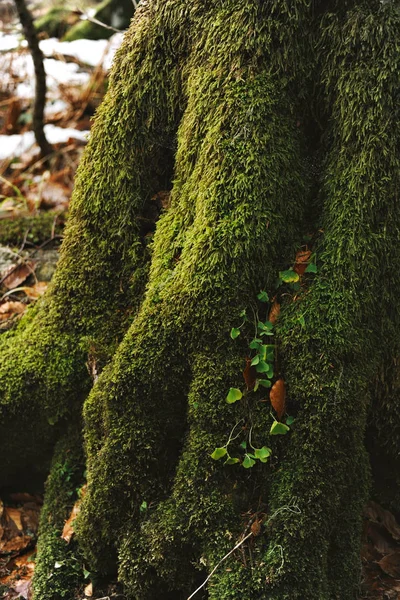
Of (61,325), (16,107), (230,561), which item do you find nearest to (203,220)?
(61,325)

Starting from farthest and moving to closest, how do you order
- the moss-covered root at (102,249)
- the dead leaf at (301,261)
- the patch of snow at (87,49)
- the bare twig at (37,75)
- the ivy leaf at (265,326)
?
the patch of snow at (87,49) → the bare twig at (37,75) → the moss-covered root at (102,249) → the dead leaf at (301,261) → the ivy leaf at (265,326)

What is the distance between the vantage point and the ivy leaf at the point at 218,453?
2.55 m

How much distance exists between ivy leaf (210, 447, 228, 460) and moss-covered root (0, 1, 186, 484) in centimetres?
84

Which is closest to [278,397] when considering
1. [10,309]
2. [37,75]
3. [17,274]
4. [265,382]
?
[265,382]

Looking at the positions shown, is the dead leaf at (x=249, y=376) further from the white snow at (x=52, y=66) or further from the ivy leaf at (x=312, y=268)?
the white snow at (x=52, y=66)

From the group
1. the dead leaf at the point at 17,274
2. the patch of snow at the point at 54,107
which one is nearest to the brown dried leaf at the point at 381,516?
the dead leaf at the point at 17,274

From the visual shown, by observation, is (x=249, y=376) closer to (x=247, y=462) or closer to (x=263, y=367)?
(x=263, y=367)

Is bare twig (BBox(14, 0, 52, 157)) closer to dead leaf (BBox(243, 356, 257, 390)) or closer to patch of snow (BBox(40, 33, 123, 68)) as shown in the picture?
patch of snow (BBox(40, 33, 123, 68))

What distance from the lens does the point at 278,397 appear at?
259cm

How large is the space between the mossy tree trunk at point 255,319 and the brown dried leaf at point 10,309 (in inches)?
54.8

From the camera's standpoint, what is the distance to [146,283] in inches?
125

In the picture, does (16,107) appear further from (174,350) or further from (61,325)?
(174,350)

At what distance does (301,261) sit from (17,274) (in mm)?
2496

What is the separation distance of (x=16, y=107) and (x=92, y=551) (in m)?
6.31
